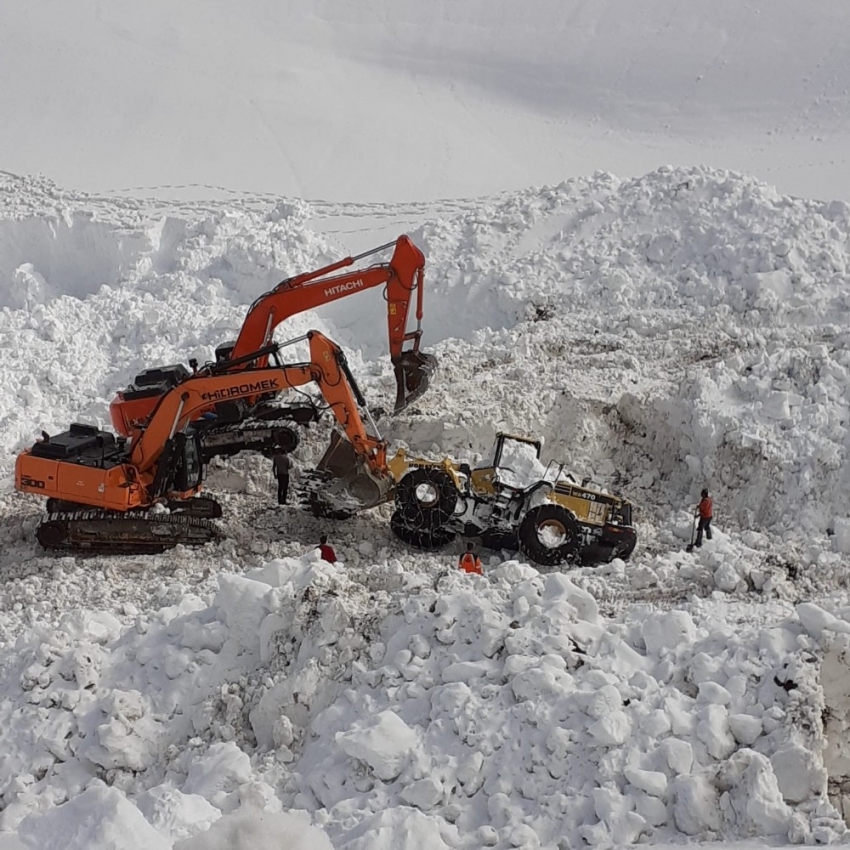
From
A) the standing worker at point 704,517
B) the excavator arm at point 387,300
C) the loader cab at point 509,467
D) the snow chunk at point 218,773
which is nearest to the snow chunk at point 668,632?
the snow chunk at point 218,773

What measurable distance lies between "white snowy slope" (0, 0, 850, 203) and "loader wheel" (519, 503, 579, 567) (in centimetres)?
1303

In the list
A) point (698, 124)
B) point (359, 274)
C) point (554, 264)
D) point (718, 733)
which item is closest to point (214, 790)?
point (718, 733)

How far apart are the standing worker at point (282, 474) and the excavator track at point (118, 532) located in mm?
963

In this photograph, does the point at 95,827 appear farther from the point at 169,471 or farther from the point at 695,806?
the point at 169,471

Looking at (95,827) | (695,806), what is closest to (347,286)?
(95,827)

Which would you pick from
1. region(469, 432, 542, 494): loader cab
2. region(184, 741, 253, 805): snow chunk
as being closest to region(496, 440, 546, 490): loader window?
region(469, 432, 542, 494): loader cab

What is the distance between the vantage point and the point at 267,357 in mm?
10969

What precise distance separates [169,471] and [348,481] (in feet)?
6.05

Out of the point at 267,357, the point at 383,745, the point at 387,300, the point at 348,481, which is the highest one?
the point at 387,300

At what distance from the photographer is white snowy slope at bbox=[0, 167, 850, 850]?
Result: 571 centimetres

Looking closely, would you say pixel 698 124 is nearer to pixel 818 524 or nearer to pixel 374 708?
pixel 818 524

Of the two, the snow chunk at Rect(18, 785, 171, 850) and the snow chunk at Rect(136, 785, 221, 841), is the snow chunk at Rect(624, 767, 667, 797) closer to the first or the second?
the snow chunk at Rect(136, 785, 221, 841)

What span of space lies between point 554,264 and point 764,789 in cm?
1077

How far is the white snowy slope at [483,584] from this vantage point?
5.71 meters
